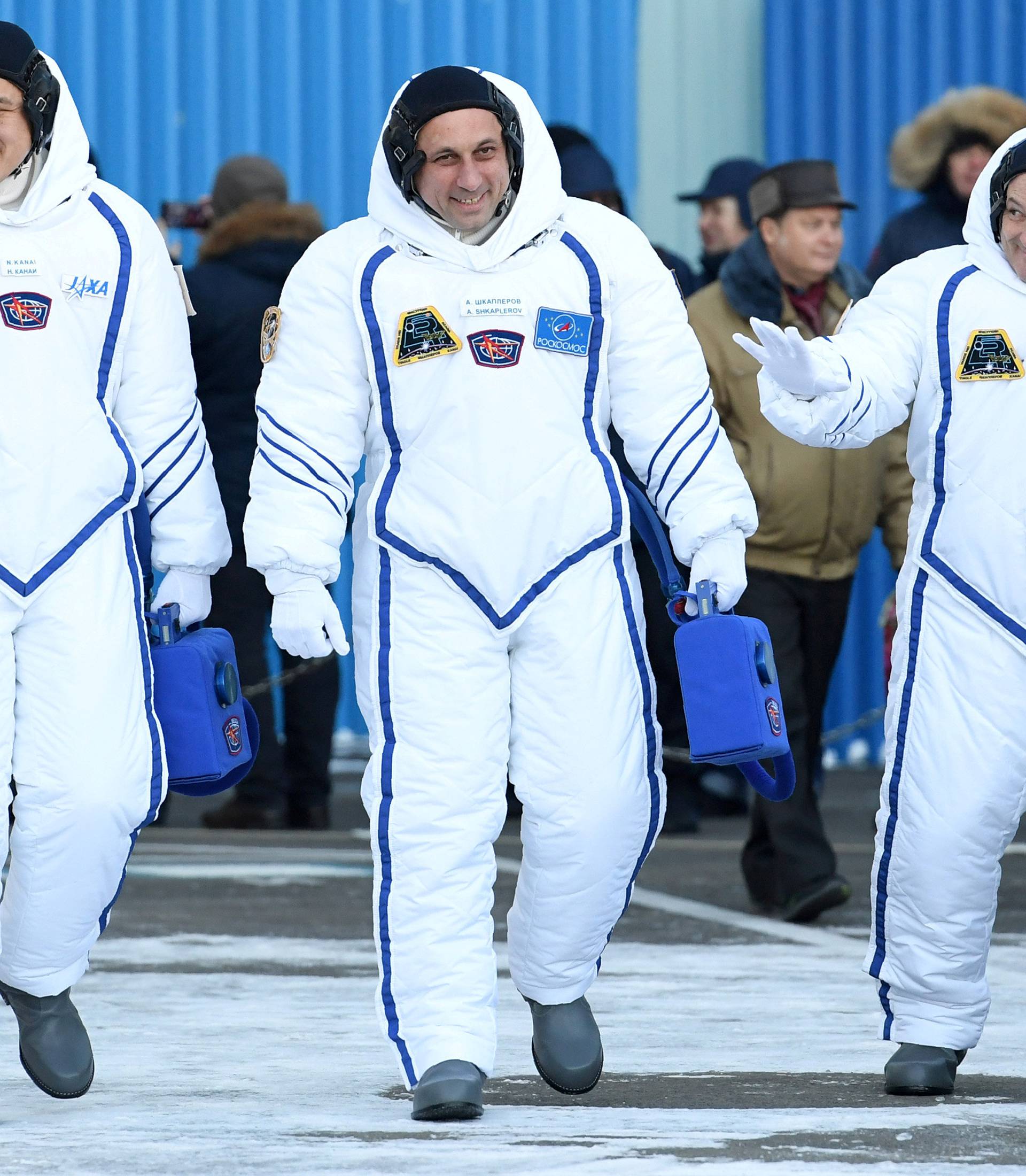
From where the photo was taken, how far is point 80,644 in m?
4.45

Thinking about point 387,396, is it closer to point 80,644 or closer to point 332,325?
point 332,325

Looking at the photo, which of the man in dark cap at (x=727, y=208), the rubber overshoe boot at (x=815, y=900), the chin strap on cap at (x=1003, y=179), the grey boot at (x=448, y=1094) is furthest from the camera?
the man in dark cap at (x=727, y=208)

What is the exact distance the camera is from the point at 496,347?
4531 millimetres

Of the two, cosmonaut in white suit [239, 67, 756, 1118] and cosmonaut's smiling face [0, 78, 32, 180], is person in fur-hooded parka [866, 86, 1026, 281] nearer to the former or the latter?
cosmonaut in white suit [239, 67, 756, 1118]

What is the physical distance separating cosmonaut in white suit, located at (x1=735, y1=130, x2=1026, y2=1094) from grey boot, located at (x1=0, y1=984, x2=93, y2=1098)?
1509 millimetres

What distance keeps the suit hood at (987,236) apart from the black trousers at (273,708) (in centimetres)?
405

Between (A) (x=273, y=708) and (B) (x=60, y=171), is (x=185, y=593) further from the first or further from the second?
(A) (x=273, y=708)

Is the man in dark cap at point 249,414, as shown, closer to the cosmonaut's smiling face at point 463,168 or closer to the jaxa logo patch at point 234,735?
the jaxa logo patch at point 234,735

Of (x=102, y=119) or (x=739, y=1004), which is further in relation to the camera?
(x=102, y=119)

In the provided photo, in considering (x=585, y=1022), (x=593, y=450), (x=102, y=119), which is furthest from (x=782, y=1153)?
(x=102, y=119)

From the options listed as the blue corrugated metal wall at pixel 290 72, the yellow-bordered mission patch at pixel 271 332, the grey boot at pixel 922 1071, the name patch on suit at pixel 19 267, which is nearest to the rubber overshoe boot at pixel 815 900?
the grey boot at pixel 922 1071

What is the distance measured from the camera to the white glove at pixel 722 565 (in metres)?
4.66

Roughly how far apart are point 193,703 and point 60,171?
1.03m

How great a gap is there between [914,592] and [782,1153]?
1.26 metres
